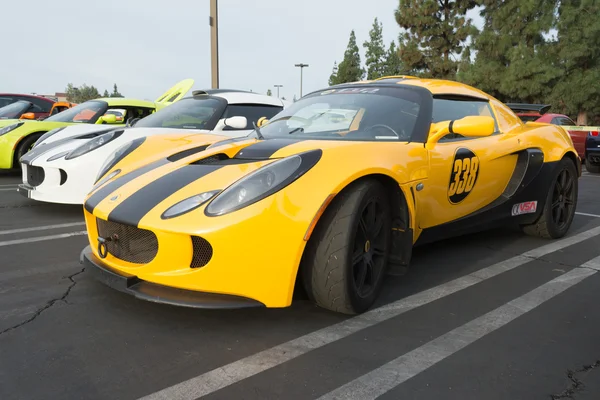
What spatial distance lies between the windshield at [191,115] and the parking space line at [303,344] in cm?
332

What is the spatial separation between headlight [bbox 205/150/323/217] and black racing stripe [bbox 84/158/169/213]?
78 cm

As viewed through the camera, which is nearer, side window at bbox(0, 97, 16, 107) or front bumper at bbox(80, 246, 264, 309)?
front bumper at bbox(80, 246, 264, 309)

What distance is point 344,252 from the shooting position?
2.34 m

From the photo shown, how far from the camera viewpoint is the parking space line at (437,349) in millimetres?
1911

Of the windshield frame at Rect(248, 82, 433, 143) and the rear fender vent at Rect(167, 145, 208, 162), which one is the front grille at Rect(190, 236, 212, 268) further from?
the windshield frame at Rect(248, 82, 433, 143)

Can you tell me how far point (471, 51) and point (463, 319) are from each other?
2476 centimetres

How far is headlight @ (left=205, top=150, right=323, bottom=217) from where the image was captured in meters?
2.21

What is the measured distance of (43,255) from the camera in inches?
138

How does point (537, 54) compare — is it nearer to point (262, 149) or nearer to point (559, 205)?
point (559, 205)

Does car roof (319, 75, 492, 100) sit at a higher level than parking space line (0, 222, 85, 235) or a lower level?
higher

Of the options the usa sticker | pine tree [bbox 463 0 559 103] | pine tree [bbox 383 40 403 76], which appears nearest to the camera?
the usa sticker

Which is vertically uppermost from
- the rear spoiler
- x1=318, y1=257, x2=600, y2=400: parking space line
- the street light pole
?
the street light pole

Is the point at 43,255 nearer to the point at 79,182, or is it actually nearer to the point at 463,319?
the point at 79,182

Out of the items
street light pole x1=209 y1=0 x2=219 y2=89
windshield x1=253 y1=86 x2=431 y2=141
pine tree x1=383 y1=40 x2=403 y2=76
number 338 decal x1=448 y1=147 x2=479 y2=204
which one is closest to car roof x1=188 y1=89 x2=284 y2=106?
windshield x1=253 y1=86 x2=431 y2=141
